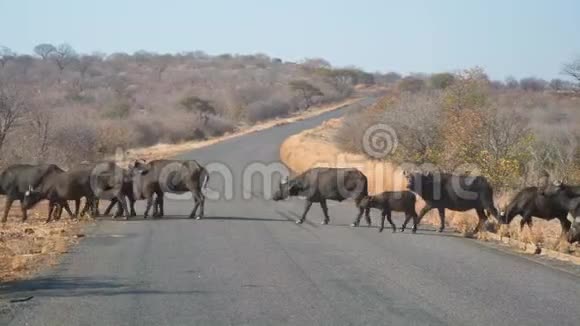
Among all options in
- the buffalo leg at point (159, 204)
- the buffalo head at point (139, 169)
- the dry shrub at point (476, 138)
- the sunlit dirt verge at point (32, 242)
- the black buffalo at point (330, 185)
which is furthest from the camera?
the dry shrub at point (476, 138)

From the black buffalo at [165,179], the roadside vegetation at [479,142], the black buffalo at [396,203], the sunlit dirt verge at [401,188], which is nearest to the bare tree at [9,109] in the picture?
the sunlit dirt verge at [401,188]

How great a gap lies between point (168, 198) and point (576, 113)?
104ft

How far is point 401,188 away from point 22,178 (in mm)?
12054

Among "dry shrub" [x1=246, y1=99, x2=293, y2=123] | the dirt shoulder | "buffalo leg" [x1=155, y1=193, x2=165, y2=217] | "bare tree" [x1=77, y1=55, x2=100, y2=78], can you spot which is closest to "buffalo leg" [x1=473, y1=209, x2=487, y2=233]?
"buffalo leg" [x1=155, y1=193, x2=165, y2=217]

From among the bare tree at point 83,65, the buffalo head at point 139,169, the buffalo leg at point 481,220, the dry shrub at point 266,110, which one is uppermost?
the bare tree at point 83,65

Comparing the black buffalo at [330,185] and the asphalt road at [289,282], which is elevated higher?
the black buffalo at [330,185]

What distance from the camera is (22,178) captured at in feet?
79.3

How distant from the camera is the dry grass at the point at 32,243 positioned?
14.1 metres

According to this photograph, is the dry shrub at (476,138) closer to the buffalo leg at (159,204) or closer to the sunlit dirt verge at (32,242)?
the buffalo leg at (159,204)

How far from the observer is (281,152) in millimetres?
50844

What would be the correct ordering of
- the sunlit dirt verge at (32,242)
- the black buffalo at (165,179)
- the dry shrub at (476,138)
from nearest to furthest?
the sunlit dirt verge at (32,242) → the black buffalo at (165,179) → the dry shrub at (476,138)

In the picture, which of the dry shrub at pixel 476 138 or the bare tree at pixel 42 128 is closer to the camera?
the dry shrub at pixel 476 138

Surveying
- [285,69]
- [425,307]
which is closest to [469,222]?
[425,307]

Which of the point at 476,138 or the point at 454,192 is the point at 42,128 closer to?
the point at 476,138
